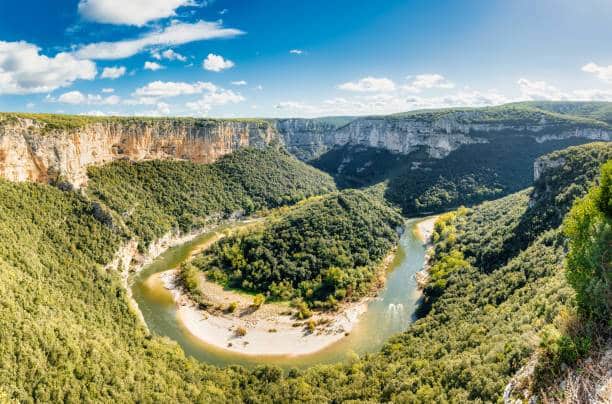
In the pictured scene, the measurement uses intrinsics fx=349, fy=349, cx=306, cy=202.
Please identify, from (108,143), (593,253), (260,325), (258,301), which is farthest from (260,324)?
(108,143)

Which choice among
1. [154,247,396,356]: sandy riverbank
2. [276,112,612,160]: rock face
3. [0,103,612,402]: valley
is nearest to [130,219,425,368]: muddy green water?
[0,103,612,402]: valley

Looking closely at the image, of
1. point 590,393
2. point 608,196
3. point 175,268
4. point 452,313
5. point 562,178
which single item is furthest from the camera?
point 175,268

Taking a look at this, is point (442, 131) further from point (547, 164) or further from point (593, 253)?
point (593, 253)

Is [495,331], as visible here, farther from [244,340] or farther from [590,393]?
[244,340]

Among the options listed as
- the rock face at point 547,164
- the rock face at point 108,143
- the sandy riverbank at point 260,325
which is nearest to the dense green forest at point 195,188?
the rock face at point 108,143

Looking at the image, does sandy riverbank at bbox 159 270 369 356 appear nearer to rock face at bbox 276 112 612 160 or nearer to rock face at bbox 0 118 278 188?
rock face at bbox 0 118 278 188

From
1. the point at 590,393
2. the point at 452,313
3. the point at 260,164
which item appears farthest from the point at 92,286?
the point at 260,164
